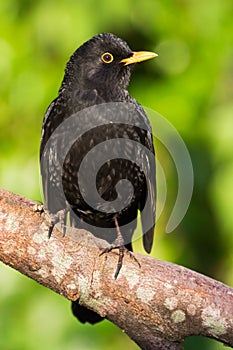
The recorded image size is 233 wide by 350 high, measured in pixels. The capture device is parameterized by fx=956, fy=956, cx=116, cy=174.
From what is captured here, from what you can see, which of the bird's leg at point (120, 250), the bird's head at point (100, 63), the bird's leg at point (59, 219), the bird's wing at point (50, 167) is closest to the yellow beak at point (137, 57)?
the bird's head at point (100, 63)

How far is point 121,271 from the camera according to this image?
4707 mm

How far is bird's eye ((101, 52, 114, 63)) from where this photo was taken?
5301 mm

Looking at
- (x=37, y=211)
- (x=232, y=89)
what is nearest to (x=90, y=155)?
(x=37, y=211)

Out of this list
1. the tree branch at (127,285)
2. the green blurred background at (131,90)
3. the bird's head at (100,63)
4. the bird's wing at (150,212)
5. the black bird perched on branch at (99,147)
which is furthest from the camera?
the green blurred background at (131,90)

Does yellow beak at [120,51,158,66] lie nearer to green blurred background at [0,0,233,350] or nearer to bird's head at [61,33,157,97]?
bird's head at [61,33,157,97]

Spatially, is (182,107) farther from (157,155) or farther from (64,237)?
(64,237)

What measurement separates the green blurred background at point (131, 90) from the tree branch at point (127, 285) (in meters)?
1.01

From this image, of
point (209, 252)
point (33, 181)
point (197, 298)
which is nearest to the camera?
point (197, 298)

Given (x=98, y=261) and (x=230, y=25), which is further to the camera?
(x=230, y=25)

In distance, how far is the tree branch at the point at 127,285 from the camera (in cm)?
454

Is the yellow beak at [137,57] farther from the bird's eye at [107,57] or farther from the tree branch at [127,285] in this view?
the tree branch at [127,285]

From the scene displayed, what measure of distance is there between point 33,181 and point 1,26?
1006 millimetres

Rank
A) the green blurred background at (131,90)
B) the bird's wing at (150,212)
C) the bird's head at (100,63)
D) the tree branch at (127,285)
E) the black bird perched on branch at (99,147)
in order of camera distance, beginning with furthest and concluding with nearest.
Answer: the green blurred background at (131,90) < the bird's wing at (150,212) < the bird's head at (100,63) < the black bird perched on branch at (99,147) < the tree branch at (127,285)

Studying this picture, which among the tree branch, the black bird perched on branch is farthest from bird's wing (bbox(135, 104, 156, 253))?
the tree branch
